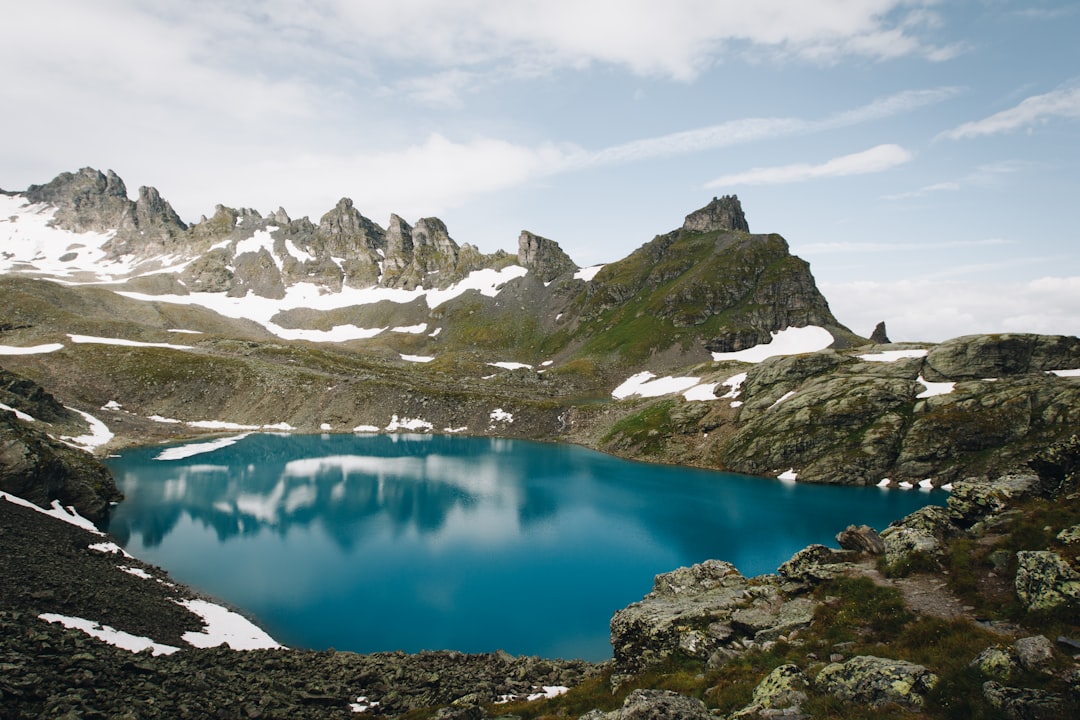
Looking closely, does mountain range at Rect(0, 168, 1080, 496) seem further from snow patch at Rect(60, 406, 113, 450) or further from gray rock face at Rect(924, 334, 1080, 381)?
snow patch at Rect(60, 406, 113, 450)

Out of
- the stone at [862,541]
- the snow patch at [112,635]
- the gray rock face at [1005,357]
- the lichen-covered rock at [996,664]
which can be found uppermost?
the gray rock face at [1005,357]

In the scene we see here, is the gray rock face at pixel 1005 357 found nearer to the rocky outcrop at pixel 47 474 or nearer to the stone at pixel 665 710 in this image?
the stone at pixel 665 710

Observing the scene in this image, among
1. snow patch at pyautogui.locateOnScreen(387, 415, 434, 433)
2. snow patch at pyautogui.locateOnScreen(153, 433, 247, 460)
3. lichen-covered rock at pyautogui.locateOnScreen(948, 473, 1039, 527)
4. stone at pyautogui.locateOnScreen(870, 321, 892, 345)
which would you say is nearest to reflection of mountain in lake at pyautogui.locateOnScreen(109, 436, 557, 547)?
snow patch at pyautogui.locateOnScreen(153, 433, 247, 460)

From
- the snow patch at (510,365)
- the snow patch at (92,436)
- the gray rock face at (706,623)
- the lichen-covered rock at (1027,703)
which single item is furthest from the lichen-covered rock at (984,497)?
the snow patch at (510,365)

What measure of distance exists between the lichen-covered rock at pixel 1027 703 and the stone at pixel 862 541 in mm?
14803

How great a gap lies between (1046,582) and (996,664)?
5111 millimetres

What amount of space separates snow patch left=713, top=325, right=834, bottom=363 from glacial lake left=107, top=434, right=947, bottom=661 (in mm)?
84182

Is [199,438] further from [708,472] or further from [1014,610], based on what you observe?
[1014,610]

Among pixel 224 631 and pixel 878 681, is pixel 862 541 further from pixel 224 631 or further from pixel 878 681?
pixel 224 631

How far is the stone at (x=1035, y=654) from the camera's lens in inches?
442

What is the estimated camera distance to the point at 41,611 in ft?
81.8

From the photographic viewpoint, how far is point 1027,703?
10180 millimetres

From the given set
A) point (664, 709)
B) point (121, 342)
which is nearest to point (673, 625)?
point (664, 709)

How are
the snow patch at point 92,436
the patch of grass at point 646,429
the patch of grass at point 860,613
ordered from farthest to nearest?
the patch of grass at point 646,429 < the snow patch at point 92,436 < the patch of grass at point 860,613
